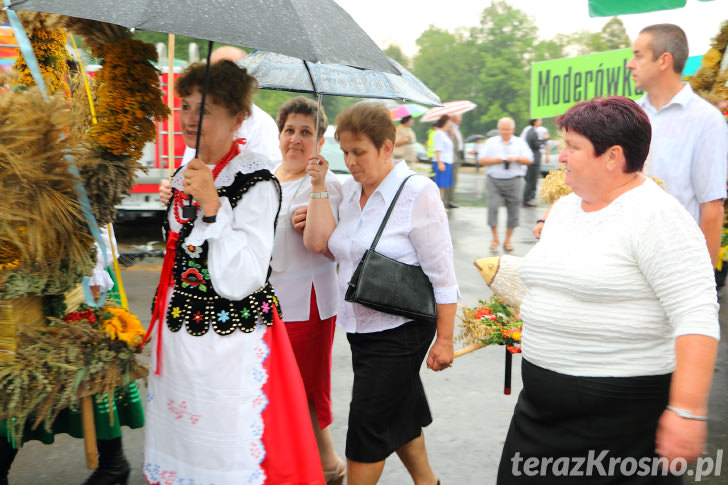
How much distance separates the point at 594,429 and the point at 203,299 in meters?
1.42

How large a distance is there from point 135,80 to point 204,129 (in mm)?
315

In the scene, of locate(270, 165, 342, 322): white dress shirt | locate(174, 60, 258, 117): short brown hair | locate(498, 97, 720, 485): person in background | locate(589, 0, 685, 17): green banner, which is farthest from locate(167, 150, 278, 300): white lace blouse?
locate(589, 0, 685, 17): green banner

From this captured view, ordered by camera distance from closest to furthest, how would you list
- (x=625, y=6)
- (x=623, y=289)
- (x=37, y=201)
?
(x=623, y=289), (x=37, y=201), (x=625, y=6)

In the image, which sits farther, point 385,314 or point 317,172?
point 317,172

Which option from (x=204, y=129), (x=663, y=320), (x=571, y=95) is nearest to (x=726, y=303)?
(x=571, y=95)

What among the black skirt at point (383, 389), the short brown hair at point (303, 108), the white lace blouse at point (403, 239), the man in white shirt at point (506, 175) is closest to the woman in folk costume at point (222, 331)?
the black skirt at point (383, 389)

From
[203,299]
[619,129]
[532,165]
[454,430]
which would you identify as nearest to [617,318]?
[619,129]

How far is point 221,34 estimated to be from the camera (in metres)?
2.12

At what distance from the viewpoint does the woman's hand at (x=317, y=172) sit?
10.0 feet

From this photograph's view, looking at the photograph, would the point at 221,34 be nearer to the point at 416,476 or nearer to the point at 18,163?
the point at 18,163

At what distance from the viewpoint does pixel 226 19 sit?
85.4 inches

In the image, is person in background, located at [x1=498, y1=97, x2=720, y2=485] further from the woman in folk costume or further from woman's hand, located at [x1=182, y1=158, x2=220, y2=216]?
woman's hand, located at [x1=182, y1=158, x2=220, y2=216]

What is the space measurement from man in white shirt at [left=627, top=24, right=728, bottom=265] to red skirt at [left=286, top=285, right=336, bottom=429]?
196 centimetres

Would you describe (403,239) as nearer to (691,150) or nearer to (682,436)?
(682,436)
